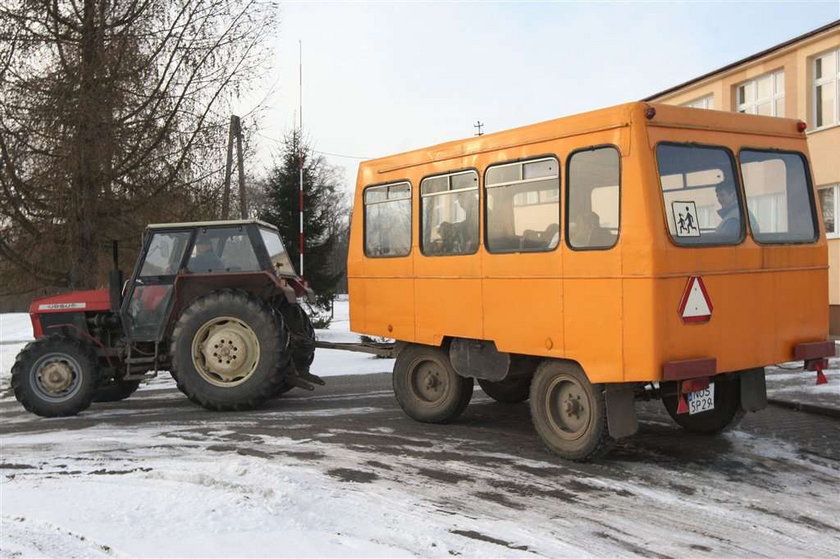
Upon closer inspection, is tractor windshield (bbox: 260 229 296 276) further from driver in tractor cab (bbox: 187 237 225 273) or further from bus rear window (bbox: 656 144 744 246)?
bus rear window (bbox: 656 144 744 246)

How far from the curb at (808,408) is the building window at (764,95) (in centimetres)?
1119

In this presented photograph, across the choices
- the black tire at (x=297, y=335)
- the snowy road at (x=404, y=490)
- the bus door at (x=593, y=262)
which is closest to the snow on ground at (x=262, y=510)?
the snowy road at (x=404, y=490)

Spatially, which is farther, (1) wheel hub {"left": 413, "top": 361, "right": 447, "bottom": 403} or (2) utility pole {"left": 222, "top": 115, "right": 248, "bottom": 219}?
(2) utility pole {"left": 222, "top": 115, "right": 248, "bottom": 219}

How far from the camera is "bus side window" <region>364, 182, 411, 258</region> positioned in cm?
794

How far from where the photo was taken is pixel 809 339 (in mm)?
6430

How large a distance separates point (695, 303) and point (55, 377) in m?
7.07

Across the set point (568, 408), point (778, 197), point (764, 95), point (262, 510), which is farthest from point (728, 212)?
point (764, 95)

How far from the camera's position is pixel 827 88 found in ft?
53.7

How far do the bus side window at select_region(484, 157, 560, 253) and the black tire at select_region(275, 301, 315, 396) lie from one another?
11.2 ft

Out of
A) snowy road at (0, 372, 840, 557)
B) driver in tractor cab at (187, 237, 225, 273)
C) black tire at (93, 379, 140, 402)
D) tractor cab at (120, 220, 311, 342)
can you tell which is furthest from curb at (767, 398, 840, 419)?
black tire at (93, 379, 140, 402)

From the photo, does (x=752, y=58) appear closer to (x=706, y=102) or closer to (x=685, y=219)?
(x=706, y=102)

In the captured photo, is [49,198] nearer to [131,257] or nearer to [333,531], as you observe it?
[131,257]

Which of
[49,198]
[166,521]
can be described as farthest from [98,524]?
[49,198]

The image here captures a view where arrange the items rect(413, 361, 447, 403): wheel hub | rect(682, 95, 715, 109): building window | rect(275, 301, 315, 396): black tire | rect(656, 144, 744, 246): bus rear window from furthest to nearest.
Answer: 1. rect(682, 95, 715, 109): building window
2. rect(275, 301, 315, 396): black tire
3. rect(413, 361, 447, 403): wheel hub
4. rect(656, 144, 744, 246): bus rear window
